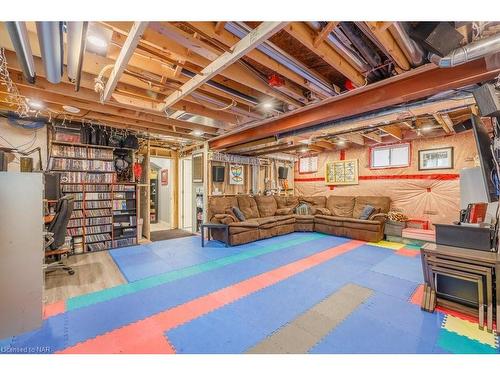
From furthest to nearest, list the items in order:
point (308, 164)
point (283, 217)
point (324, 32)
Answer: point (308, 164), point (283, 217), point (324, 32)

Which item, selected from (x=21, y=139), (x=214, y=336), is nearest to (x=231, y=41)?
(x=214, y=336)

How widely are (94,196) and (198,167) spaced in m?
2.46

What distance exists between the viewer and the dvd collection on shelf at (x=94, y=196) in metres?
4.32

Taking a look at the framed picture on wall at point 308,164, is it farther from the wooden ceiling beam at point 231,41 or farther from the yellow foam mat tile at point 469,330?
the yellow foam mat tile at point 469,330

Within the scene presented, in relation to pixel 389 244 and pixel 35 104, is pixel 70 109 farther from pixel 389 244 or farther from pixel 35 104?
pixel 389 244

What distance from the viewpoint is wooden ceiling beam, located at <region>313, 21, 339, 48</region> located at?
1.60 m

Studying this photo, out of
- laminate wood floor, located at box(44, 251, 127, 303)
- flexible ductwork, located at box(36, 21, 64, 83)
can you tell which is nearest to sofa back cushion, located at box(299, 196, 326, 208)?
laminate wood floor, located at box(44, 251, 127, 303)

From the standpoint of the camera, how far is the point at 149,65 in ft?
7.86

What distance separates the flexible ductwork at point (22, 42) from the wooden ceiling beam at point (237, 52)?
128 cm

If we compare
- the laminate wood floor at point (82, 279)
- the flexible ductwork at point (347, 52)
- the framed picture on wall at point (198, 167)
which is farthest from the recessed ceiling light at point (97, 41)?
the framed picture on wall at point (198, 167)

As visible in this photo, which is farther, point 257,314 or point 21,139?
point 21,139

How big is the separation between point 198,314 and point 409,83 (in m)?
3.28

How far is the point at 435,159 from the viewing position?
5.10 meters

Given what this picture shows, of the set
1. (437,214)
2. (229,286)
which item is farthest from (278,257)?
(437,214)
